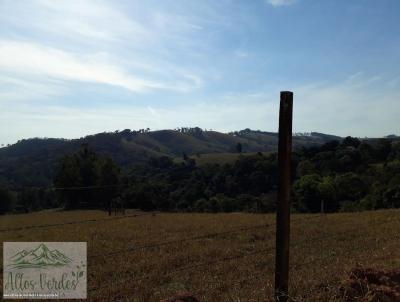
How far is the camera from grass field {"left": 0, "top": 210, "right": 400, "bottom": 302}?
9641mm

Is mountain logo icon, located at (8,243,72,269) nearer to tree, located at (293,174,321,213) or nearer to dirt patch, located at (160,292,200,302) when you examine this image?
dirt patch, located at (160,292,200,302)

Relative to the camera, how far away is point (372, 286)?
301 inches

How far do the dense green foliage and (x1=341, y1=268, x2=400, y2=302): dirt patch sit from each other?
36.0m

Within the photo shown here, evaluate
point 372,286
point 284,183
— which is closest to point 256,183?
point 372,286

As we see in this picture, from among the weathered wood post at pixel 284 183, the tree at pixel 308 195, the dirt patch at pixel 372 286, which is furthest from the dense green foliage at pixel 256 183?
the weathered wood post at pixel 284 183

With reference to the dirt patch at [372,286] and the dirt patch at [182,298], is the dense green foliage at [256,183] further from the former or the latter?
the dirt patch at [182,298]

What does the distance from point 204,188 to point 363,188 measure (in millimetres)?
29337

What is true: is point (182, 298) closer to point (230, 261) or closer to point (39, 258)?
point (39, 258)

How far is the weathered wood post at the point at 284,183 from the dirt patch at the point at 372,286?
1225 mm

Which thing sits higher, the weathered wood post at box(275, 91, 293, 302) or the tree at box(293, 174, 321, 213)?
the weathered wood post at box(275, 91, 293, 302)

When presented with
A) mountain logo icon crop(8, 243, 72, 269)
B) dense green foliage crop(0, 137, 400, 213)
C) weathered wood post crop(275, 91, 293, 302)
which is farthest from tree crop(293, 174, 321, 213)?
weathered wood post crop(275, 91, 293, 302)

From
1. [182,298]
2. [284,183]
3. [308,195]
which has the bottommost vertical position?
[308,195]

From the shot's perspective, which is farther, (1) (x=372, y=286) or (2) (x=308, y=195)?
(2) (x=308, y=195)

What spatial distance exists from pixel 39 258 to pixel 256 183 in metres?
78.5
